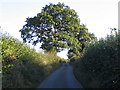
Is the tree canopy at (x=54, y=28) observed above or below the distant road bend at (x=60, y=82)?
above

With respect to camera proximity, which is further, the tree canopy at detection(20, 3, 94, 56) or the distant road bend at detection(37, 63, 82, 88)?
the tree canopy at detection(20, 3, 94, 56)

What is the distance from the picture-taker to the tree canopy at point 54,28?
32.3 meters

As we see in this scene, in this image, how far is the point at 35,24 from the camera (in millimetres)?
34438

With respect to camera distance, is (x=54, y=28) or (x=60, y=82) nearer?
(x=60, y=82)

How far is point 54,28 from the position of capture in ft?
113

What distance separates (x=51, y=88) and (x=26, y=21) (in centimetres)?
2668

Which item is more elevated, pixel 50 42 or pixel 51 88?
pixel 50 42

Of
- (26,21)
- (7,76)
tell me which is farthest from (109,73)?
(26,21)

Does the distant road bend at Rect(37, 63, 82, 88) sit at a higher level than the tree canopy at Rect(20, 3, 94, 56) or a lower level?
lower

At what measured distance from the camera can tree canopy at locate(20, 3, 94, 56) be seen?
106 feet

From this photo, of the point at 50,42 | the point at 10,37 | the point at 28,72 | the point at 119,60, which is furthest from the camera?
the point at 50,42

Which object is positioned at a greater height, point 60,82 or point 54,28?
point 54,28

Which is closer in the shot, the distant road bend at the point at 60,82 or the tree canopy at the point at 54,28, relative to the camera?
the distant road bend at the point at 60,82

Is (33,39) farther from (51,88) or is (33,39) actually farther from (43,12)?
(51,88)
